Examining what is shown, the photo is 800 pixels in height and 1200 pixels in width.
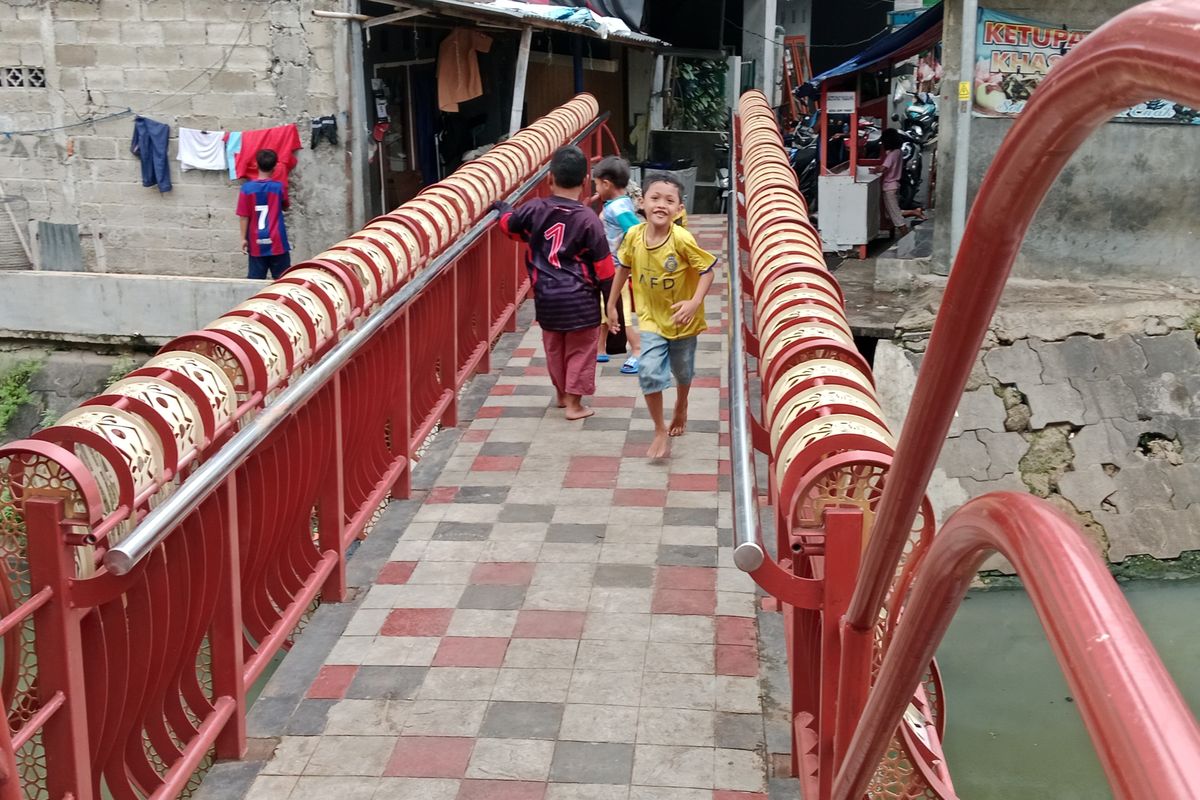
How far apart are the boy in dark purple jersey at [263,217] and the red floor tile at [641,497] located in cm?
724

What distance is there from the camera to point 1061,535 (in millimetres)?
971

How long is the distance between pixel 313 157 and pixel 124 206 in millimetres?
2227

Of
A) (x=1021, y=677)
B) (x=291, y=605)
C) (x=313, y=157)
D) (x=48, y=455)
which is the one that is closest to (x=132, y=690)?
(x=48, y=455)

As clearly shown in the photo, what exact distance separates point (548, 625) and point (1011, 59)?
9.09 m

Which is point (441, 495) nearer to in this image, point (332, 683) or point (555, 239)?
point (555, 239)

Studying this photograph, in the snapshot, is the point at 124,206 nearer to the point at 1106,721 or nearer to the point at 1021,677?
the point at 1021,677

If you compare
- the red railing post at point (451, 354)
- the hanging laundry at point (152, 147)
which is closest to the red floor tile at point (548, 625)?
the red railing post at point (451, 354)

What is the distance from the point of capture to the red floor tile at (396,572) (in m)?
4.66

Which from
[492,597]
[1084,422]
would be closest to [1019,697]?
[1084,422]

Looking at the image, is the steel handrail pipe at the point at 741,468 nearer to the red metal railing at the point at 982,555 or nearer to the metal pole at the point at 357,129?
the red metal railing at the point at 982,555

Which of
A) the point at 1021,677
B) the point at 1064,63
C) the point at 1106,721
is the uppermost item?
the point at 1064,63

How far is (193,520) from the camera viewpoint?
309 cm

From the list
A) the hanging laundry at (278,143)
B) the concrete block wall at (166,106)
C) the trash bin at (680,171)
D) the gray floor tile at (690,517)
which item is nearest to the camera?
the gray floor tile at (690,517)

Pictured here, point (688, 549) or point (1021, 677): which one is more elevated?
point (688, 549)
